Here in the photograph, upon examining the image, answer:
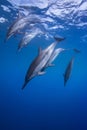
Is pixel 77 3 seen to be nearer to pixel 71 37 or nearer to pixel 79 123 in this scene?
pixel 71 37

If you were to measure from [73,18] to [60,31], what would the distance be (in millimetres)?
5212

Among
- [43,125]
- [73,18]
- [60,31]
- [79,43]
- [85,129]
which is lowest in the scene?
[85,129]

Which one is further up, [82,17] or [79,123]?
[82,17]

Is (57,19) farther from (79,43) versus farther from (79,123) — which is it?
(79,123)

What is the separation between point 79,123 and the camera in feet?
136

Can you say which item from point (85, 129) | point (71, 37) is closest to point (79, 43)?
point (71, 37)

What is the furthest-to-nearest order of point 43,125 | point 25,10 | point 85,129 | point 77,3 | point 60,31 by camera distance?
point 85,129
point 43,125
point 60,31
point 25,10
point 77,3

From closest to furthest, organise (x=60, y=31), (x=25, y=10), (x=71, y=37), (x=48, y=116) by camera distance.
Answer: (x=25, y=10)
(x=60, y=31)
(x=71, y=37)
(x=48, y=116)

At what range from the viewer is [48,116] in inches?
1704

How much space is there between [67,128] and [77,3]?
26238 mm

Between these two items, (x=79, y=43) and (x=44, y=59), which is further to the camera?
(x=79, y=43)

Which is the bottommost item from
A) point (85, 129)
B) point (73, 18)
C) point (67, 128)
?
point (85, 129)

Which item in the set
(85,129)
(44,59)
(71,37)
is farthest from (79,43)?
(44,59)

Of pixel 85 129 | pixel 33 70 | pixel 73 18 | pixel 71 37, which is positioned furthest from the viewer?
pixel 85 129
